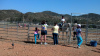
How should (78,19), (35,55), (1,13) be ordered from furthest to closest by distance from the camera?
(1,13) → (78,19) → (35,55)

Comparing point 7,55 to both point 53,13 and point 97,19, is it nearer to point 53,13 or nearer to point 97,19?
point 53,13

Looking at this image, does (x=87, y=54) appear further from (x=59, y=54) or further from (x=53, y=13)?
(x=53, y=13)

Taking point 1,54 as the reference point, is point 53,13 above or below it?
above

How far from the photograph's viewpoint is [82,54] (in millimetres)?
5523

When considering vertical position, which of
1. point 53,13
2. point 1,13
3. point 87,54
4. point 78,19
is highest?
point 1,13

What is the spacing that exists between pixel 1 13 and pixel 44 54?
29232mm

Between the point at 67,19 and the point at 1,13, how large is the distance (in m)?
26.5

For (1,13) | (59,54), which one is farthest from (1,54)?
(1,13)

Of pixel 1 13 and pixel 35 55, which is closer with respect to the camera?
pixel 35 55

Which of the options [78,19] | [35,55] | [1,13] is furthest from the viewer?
[1,13]

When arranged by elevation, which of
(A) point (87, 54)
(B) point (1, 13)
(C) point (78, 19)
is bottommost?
(A) point (87, 54)

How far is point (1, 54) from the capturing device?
539 centimetres

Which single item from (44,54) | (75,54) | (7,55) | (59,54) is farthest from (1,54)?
(75,54)

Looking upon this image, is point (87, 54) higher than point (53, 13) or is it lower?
lower
